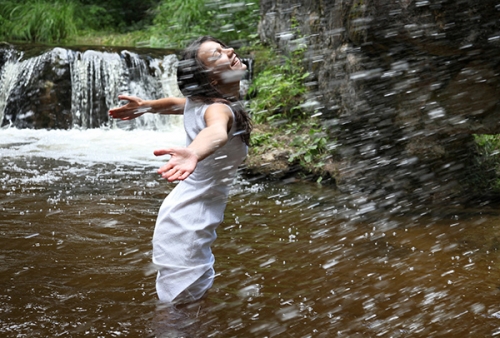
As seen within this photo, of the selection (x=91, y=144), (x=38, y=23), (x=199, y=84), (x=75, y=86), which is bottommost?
(x=91, y=144)

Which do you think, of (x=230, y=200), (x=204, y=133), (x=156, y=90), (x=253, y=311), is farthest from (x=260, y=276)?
(x=156, y=90)

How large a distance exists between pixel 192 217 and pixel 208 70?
2.29 ft

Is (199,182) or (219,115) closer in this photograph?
(219,115)

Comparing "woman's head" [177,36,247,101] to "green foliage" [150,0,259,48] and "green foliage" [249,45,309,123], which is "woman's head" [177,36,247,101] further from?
"green foliage" [150,0,259,48]

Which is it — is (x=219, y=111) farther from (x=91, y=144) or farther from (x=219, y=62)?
(x=91, y=144)

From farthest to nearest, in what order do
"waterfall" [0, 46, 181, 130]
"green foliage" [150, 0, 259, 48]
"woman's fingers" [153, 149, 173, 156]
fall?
"green foliage" [150, 0, 259, 48] → "waterfall" [0, 46, 181, 130] → "woman's fingers" [153, 149, 173, 156]

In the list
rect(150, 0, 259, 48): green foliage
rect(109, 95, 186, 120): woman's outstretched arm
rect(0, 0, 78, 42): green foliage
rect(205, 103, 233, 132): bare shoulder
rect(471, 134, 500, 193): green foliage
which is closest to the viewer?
rect(205, 103, 233, 132): bare shoulder

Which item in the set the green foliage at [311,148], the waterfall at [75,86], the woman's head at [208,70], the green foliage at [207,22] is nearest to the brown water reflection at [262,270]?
the green foliage at [311,148]

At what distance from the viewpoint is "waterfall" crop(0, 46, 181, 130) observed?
1155 cm

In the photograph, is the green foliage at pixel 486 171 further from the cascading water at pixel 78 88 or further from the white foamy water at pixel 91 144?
the cascading water at pixel 78 88

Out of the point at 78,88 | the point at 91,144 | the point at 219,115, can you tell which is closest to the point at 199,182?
the point at 219,115

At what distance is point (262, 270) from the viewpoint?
3852 mm

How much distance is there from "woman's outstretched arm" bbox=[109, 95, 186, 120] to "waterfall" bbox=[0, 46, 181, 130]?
26.8ft

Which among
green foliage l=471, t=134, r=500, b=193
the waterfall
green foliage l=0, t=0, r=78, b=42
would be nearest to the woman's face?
green foliage l=471, t=134, r=500, b=193
